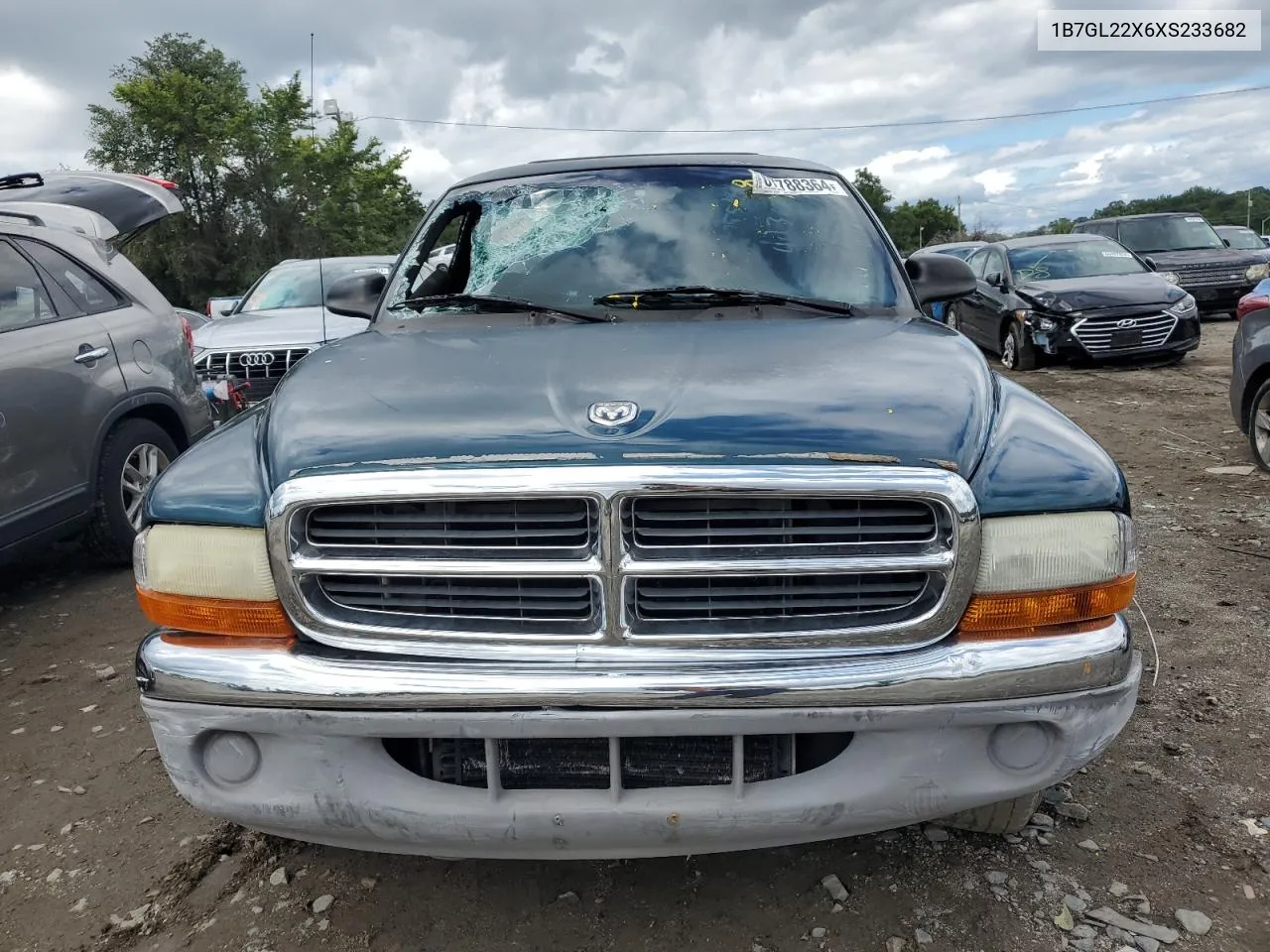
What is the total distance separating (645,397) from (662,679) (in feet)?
2.10

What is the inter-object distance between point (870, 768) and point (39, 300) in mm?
4512

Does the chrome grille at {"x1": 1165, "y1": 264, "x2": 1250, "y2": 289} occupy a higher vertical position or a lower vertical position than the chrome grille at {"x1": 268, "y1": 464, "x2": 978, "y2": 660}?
lower

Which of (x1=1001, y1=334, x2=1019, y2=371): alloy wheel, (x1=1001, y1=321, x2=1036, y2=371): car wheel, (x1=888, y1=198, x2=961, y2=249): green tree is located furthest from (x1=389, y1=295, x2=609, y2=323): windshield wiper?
(x1=888, y1=198, x2=961, y2=249): green tree

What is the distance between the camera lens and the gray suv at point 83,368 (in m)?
4.44

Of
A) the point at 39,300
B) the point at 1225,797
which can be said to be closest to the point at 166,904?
the point at 1225,797

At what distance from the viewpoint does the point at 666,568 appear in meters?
1.96

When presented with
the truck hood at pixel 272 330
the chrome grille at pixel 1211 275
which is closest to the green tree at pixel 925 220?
the chrome grille at pixel 1211 275

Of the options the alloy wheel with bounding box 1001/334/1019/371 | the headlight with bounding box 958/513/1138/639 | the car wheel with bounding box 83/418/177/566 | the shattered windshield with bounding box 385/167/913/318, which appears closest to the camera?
the headlight with bounding box 958/513/1138/639

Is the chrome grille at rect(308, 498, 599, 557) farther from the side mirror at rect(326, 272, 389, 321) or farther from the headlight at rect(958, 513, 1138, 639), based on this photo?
the side mirror at rect(326, 272, 389, 321)

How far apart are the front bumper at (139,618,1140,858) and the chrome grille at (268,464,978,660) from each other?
79mm

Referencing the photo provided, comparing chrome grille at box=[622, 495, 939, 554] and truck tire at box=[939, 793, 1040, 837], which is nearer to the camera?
chrome grille at box=[622, 495, 939, 554]

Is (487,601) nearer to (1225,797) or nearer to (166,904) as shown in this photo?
(166,904)

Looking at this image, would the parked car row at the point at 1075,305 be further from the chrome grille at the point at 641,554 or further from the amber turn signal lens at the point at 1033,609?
the chrome grille at the point at 641,554

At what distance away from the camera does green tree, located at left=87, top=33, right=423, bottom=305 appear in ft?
119
